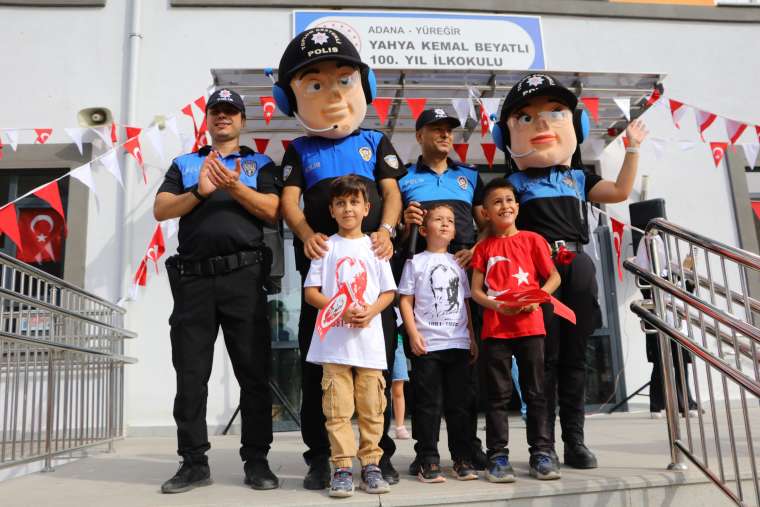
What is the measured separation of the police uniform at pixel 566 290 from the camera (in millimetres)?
3223

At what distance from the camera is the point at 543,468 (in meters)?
2.88

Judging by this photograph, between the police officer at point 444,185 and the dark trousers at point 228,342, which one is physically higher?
the police officer at point 444,185

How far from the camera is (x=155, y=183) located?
22.0 ft

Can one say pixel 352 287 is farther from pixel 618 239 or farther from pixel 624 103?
pixel 618 239

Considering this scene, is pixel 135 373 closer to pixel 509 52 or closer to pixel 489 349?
pixel 489 349

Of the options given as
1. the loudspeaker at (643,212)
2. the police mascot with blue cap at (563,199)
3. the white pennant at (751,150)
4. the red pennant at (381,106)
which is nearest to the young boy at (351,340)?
the police mascot with blue cap at (563,199)

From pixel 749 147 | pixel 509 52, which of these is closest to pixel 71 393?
pixel 509 52

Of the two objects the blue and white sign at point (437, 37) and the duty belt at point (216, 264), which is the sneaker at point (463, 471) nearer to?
the duty belt at point (216, 264)

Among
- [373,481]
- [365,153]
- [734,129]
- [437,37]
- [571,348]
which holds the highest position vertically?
[437,37]

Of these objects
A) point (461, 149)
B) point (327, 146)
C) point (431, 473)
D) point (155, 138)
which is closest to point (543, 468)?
point (431, 473)

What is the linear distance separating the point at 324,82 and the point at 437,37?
14.9ft

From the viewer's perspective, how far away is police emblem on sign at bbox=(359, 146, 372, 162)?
3.21 m

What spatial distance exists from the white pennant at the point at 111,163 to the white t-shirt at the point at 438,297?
434 centimetres

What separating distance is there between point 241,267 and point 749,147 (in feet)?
21.1
